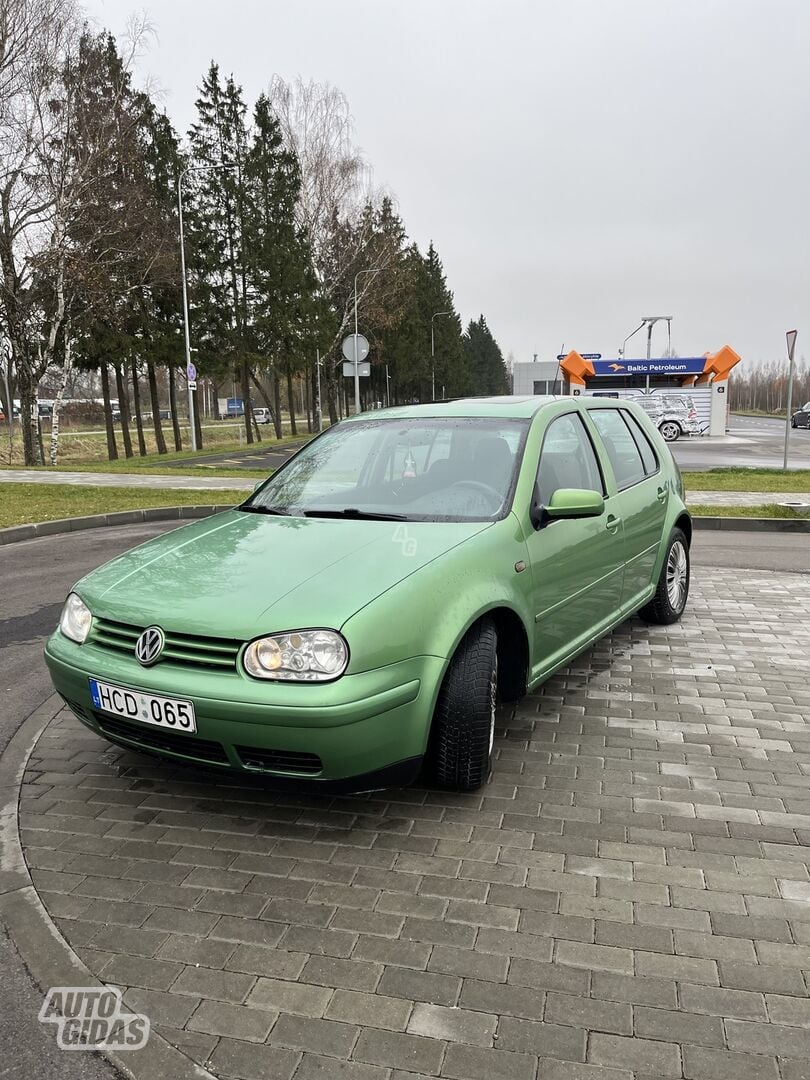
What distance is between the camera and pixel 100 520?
1141cm

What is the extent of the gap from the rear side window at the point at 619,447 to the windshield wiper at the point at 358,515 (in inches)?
68.0

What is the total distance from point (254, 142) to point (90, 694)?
3855cm

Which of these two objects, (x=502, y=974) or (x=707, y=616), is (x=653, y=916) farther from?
(x=707, y=616)

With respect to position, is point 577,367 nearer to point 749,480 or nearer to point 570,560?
point 749,480

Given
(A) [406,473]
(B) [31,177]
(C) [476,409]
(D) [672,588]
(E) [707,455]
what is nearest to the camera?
(A) [406,473]

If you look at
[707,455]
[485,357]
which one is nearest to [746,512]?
[707,455]

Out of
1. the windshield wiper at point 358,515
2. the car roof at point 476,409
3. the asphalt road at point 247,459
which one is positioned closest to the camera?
the windshield wiper at point 358,515

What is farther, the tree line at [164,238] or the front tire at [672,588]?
the tree line at [164,238]

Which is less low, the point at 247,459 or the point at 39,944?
the point at 39,944

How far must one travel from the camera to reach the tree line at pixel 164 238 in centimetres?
2183

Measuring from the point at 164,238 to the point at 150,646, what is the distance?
26.6m

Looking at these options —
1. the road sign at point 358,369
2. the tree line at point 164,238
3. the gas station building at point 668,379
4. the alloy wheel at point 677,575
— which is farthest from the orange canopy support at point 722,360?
the alloy wheel at point 677,575

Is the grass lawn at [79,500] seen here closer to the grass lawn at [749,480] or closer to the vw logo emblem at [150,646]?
the vw logo emblem at [150,646]

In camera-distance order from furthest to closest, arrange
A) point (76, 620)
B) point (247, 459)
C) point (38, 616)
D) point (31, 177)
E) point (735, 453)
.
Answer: point (247, 459) → point (735, 453) → point (31, 177) → point (38, 616) → point (76, 620)
